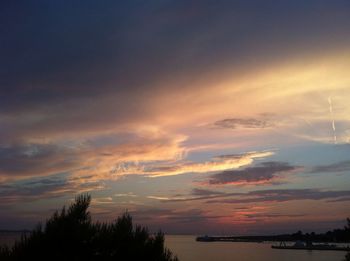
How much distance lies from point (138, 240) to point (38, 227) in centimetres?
376

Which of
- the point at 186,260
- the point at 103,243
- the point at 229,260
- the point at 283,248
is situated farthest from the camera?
the point at 283,248

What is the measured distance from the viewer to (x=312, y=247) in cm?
15225

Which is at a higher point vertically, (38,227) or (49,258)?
(38,227)

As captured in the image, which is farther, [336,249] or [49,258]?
Result: [336,249]

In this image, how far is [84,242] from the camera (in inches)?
576

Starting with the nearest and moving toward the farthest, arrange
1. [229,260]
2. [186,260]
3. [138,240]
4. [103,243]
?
[103,243] < [138,240] < [186,260] < [229,260]

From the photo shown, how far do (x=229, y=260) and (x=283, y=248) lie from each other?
75.3 m

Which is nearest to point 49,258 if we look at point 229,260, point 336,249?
Result: point 229,260

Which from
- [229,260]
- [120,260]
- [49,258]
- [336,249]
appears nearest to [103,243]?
[120,260]

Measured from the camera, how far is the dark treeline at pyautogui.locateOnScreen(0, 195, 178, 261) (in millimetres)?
13404

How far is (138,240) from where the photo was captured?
52.7ft

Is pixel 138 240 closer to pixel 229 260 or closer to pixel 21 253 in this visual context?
pixel 21 253

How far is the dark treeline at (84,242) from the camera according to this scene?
13404 millimetres

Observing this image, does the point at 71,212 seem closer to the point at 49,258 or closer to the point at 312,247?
the point at 49,258
